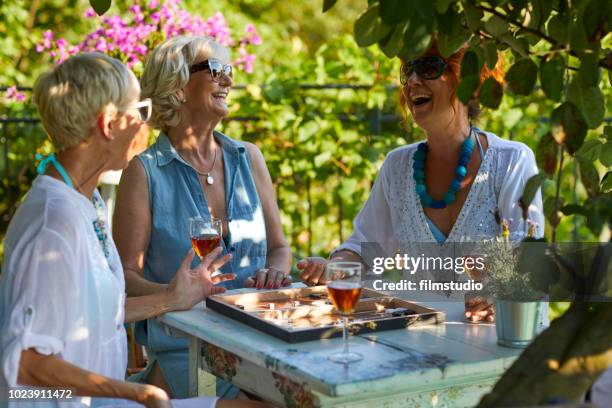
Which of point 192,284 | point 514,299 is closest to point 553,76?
point 514,299

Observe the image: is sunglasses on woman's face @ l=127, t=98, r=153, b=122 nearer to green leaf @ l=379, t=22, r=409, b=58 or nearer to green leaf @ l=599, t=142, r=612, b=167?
green leaf @ l=379, t=22, r=409, b=58

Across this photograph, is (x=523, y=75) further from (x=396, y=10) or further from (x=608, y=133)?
(x=608, y=133)

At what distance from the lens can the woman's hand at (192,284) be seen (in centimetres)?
275

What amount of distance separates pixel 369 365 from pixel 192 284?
33.7 inches

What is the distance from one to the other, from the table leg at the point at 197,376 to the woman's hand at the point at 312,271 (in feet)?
1.62

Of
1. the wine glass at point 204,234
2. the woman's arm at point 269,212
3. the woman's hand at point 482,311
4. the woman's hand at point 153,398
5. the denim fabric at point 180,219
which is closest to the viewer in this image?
the woman's hand at point 153,398

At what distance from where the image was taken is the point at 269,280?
310cm

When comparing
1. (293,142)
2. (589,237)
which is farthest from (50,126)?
(589,237)

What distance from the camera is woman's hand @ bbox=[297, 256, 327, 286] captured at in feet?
10.0

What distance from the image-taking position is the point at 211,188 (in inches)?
140

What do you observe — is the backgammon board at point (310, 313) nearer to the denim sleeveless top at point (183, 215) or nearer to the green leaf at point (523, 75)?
the denim sleeveless top at point (183, 215)

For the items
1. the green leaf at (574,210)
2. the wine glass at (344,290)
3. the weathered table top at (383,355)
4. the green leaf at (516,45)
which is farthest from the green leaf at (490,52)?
the weathered table top at (383,355)

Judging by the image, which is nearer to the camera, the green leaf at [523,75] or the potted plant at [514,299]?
the green leaf at [523,75]

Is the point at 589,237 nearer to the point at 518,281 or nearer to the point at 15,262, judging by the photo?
the point at 518,281
